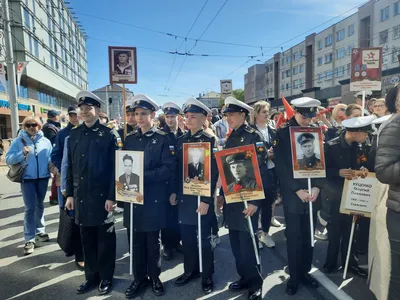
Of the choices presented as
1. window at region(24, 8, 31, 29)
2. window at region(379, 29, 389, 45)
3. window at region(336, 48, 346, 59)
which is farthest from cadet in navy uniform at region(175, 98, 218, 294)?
window at region(336, 48, 346, 59)

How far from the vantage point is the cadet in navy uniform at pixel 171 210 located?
3.45 meters

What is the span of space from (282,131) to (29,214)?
404 cm

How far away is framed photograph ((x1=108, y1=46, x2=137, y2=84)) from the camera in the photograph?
516 cm

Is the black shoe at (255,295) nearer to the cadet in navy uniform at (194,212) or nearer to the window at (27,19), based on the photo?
the cadet in navy uniform at (194,212)

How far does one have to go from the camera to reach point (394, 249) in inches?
85.8

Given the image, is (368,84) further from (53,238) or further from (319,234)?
(53,238)

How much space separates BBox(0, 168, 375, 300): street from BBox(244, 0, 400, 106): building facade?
84.8 ft

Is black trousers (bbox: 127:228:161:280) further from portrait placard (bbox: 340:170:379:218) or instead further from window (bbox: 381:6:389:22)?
window (bbox: 381:6:389:22)

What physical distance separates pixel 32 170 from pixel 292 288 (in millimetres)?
4159

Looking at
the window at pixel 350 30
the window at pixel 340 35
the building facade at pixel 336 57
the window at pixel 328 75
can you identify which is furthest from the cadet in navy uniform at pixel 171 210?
the window at pixel 328 75

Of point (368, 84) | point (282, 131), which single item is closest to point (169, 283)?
point (282, 131)

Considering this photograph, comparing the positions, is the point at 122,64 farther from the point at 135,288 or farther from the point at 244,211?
the point at 135,288

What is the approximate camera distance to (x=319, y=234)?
16.5 ft

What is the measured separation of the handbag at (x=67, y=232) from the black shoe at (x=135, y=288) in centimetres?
105
